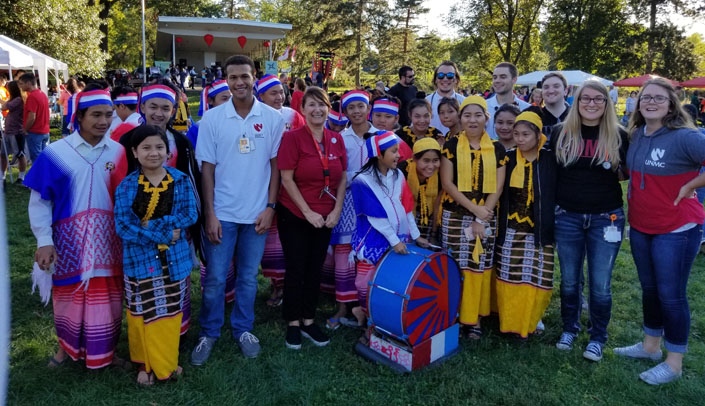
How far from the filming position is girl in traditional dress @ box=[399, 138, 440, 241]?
4.03 metres

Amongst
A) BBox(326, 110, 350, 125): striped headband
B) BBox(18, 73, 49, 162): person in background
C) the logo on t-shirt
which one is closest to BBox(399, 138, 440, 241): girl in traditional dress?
BBox(326, 110, 350, 125): striped headband

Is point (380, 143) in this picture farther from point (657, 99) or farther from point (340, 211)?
point (657, 99)

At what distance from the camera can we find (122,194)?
3.13 meters

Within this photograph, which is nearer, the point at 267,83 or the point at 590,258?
the point at 590,258

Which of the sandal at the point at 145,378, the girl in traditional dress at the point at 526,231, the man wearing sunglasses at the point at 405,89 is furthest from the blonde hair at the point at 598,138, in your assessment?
the man wearing sunglasses at the point at 405,89

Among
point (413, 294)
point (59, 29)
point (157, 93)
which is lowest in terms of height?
point (413, 294)

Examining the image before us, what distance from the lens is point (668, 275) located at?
347 centimetres

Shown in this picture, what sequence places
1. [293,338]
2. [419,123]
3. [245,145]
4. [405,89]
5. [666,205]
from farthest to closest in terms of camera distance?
1. [405,89]
2. [419,123]
3. [293,338]
4. [245,145]
5. [666,205]

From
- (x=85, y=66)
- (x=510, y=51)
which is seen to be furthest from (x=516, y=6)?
(x=85, y=66)

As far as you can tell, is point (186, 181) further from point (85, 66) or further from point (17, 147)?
point (85, 66)

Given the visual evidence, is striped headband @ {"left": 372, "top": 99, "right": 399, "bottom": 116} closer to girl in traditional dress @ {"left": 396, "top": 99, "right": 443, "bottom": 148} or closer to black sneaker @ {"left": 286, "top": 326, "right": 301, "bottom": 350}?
girl in traditional dress @ {"left": 396, "top": 99, "right": 443, "bottom": 148}

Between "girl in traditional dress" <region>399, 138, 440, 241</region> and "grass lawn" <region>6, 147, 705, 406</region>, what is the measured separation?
3.55ft

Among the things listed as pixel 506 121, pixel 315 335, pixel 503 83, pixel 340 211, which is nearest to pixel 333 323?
pixel 315 335

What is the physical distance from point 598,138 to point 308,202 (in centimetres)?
219
